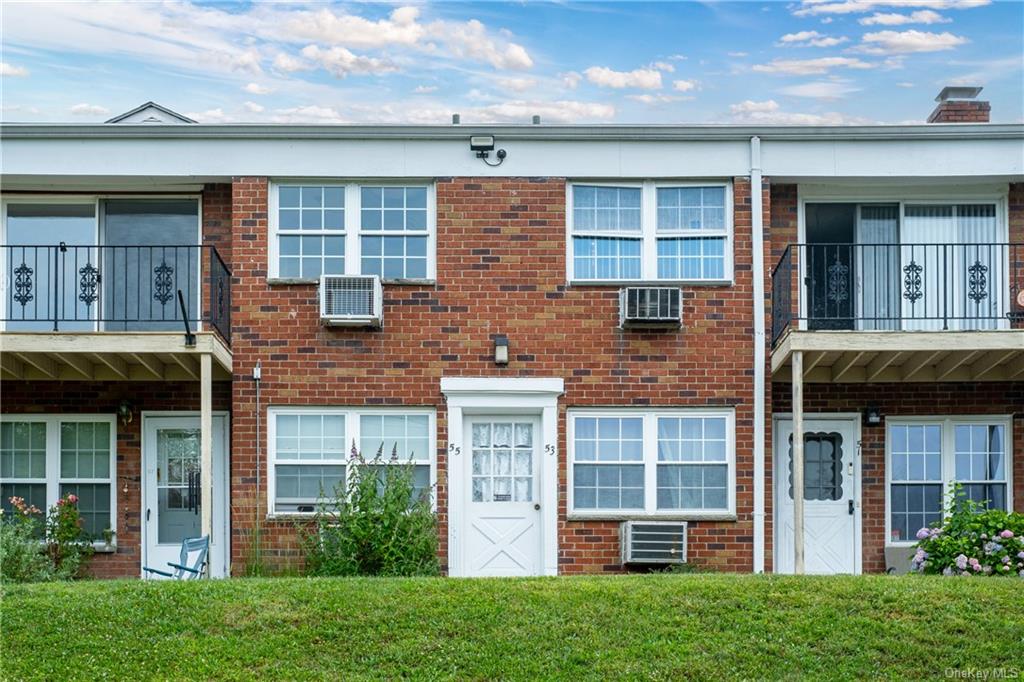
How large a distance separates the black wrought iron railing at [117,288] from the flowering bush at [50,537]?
206 centimetres

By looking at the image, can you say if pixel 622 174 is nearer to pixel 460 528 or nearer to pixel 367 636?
pixel 460 528

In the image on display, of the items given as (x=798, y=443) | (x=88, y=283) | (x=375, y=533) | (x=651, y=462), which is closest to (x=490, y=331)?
(x=651, y=462)

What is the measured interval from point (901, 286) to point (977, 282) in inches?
37.2

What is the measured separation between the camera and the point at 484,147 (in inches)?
505

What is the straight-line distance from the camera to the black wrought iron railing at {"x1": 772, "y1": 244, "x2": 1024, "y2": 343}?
13086 mm

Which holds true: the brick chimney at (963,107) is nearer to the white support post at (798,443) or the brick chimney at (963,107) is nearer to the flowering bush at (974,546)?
the white support post at (798,443)

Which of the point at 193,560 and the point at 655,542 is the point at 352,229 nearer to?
the point at 193,560

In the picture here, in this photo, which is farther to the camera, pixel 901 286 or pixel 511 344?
pixel 901 286

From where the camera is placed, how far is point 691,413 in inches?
504

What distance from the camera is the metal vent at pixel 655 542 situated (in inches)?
481

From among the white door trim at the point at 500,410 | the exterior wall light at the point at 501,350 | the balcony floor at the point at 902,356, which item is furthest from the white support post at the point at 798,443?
the exterior wall light at the point at 501,350

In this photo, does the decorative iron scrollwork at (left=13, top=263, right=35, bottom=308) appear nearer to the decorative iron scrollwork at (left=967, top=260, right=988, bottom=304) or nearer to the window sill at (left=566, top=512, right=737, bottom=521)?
the window sill at (left=566, top=512, right=737, bottom=521)

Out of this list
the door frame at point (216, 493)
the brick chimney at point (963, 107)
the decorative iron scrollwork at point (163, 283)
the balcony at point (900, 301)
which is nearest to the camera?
the decorative iron scrollwork at point (163, 283)

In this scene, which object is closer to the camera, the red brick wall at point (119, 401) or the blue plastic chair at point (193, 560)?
the blue plastic chair at point (193, 560)
